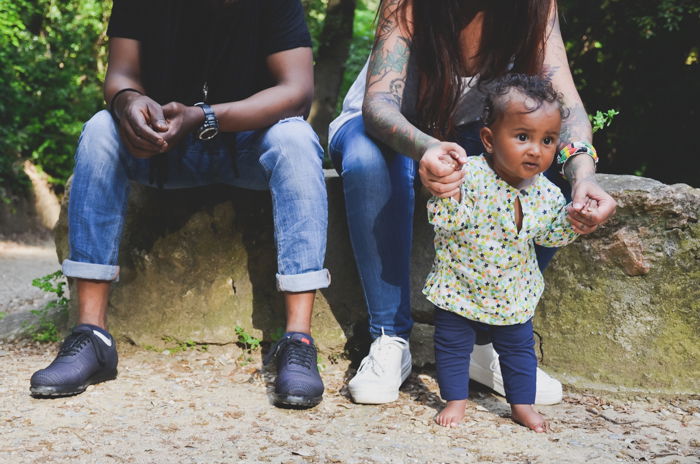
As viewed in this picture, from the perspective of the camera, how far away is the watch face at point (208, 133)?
2424 millimetres

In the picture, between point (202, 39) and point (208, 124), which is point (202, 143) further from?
point (202, 39)

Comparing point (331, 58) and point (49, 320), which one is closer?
point (49, 320)

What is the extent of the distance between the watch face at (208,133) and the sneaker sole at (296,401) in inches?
34.9

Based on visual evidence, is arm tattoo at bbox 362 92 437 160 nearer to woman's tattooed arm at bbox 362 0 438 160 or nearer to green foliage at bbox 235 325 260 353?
woman's tattooed arm at bbox 362 0 438 160

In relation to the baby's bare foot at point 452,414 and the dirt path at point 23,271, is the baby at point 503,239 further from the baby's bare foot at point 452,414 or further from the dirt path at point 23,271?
the dirt path at point 23,271

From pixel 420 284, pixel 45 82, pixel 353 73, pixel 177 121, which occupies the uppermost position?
pixel 353 73

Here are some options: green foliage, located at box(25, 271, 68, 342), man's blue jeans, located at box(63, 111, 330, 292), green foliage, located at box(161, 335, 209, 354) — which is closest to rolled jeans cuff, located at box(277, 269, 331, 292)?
man's blue jeans, located at box(63, 111, 330, 292)

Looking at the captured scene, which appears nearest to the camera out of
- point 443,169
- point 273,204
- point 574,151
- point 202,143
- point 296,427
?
point 443,169

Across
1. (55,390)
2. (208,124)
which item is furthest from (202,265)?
(55,390)

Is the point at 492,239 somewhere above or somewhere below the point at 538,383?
above

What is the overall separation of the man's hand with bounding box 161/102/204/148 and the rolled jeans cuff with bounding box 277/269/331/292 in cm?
56

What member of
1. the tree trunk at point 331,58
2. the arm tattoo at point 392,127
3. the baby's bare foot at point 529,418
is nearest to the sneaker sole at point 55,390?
the arm tattoo at point 392,127

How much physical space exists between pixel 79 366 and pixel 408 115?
1.36 metres

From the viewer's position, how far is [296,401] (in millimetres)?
2197
